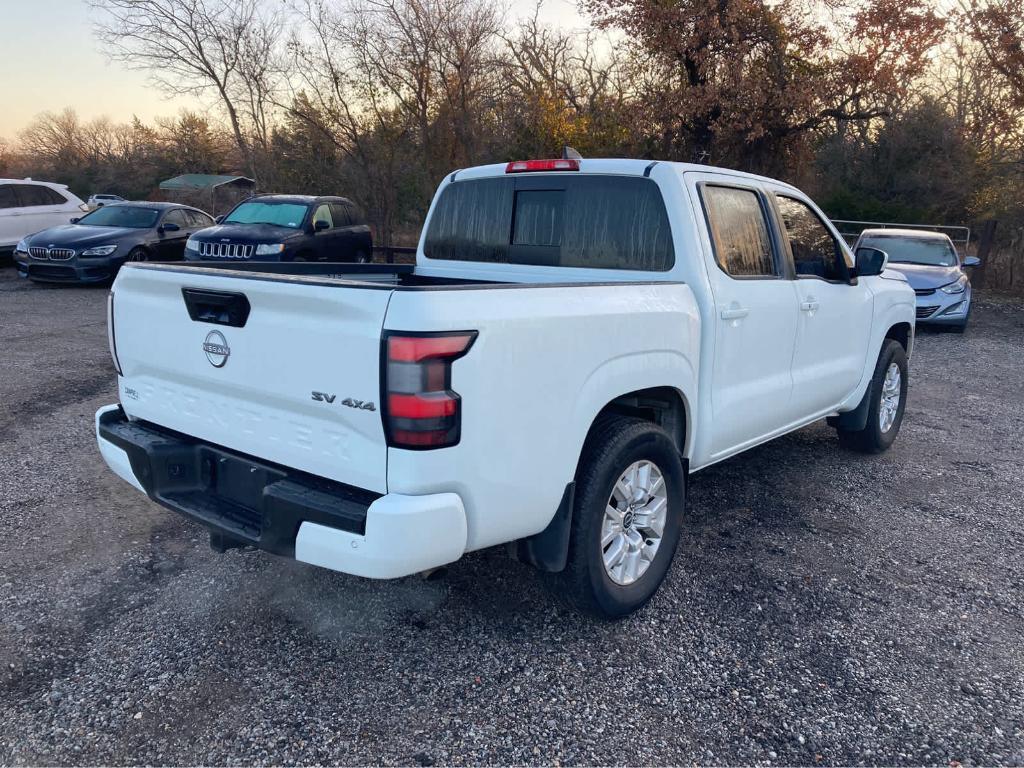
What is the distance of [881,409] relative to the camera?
566 centimetres

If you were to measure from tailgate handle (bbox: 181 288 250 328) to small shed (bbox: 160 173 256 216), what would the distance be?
105 feet

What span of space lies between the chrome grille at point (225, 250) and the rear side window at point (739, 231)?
9.39 metres

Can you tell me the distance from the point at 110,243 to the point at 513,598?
12.1 meters

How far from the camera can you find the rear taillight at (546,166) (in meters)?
3.94

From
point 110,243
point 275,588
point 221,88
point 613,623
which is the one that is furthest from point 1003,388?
point 221,88

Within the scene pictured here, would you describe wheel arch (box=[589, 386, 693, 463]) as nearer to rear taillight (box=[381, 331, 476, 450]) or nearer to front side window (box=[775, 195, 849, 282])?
rear taillight (box=[381, 331, 476, 450])

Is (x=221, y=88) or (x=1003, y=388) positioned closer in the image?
(x=1003, y=388)

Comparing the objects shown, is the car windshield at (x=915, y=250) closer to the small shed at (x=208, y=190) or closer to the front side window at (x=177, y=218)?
the front side window at (x=177, y=218)

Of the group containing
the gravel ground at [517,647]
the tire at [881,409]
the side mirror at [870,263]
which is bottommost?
the gravel ground at [517,647]

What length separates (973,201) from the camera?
20281mm

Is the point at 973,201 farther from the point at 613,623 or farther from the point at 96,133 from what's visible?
the point at 96,133

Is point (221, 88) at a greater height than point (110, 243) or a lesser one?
greater

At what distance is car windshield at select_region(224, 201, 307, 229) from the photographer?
499 inches

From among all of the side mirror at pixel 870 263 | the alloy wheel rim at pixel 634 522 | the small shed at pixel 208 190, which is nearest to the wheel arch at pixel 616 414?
the alloy wheel rim at pixel 634 522
